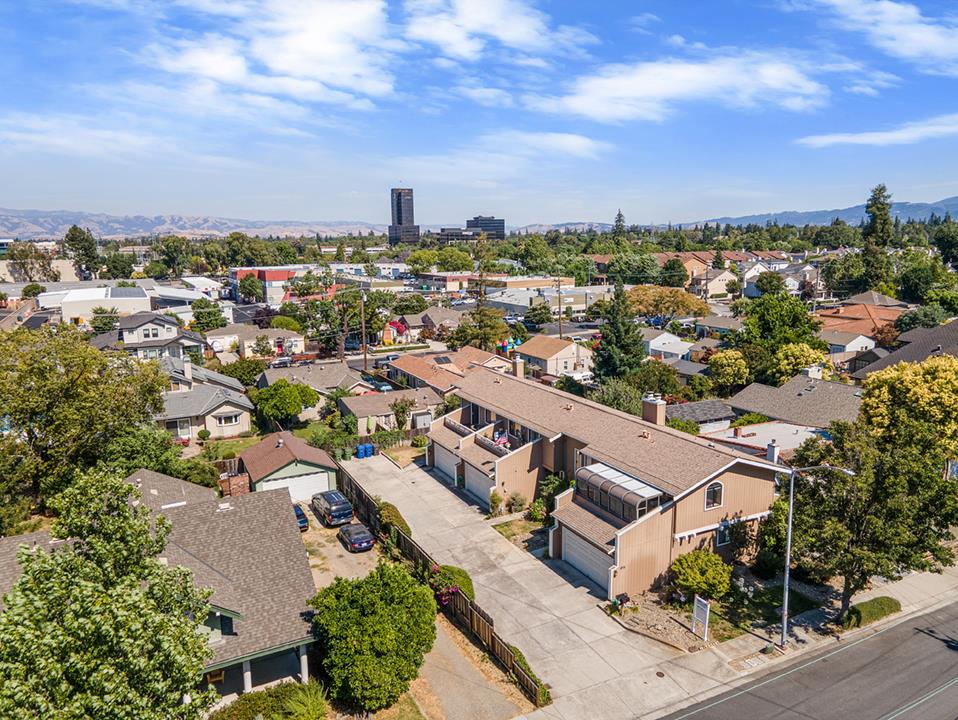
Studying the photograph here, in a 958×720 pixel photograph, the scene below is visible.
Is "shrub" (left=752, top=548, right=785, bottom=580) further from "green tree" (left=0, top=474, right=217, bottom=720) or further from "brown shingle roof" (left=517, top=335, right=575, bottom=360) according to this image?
"brown shingle roof" (left=517, top=335, right=575, bottom=360)

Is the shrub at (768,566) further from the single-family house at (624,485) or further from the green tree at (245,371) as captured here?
the green tree at (245,371)

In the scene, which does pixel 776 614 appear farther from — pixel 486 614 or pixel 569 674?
pixel 486 614

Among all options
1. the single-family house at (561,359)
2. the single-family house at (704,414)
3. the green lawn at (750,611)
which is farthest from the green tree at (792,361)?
the green lawn at (750,611)

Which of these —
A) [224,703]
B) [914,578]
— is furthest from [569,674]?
[914,578]

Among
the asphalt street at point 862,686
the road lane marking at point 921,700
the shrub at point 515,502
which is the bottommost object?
the asphalt street at point 862,686

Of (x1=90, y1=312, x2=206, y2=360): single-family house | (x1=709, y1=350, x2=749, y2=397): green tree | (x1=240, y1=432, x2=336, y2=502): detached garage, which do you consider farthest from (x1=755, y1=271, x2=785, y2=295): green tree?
(x1=240, y1=432, x2=336, y2=502): detached garage
